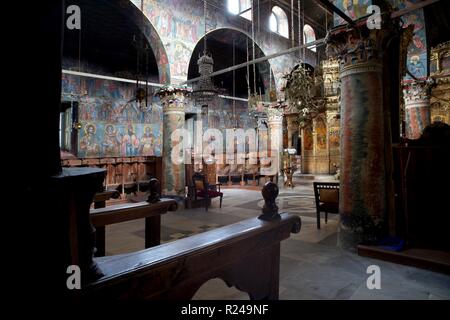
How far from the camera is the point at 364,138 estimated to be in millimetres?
4508

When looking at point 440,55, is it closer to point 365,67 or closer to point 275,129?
point 275,129

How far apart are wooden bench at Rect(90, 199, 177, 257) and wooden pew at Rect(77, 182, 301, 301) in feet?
5.17

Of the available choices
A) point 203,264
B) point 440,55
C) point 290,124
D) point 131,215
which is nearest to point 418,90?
point 440,55

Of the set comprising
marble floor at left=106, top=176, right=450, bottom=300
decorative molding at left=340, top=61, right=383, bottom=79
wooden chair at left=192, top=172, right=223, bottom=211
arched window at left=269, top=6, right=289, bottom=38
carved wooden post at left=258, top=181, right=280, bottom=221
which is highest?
arched window at left=269, top=6, right=289, bottom=38

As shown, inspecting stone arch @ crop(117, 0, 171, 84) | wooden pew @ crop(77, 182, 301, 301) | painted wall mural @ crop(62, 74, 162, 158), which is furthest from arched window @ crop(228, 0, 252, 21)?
wooden pew @ crop(77, 182, 301, 301)

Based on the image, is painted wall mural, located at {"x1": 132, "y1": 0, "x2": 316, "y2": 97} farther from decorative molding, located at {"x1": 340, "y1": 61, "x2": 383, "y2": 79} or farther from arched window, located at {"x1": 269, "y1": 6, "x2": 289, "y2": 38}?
decorative molding, located at {"x1": 340, "y1": 61, "x2": 383, "y2": 79}

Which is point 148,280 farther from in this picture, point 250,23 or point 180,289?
point 250,23

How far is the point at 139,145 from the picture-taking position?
1655cm

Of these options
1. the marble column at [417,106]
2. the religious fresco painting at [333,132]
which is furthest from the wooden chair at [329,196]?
the religious fresco painting at [333,132]

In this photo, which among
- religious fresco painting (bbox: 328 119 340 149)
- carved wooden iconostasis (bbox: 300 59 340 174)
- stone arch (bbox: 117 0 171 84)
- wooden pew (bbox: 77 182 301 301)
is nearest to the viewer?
wooden pew (bbox: 77 182 301 301)

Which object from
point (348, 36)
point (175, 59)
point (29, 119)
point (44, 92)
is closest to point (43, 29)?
point (44, 92)

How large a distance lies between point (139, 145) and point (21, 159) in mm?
16253

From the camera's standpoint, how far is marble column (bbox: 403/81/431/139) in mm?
10383

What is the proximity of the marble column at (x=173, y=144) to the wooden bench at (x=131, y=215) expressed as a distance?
5.54m
